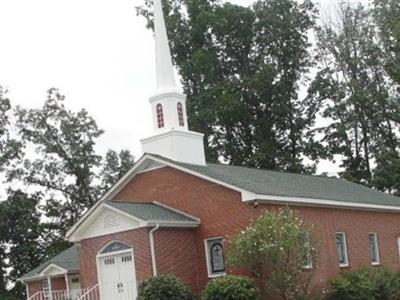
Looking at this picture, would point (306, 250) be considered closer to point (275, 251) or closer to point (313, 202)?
point (275, 251)

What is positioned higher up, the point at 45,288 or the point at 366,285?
the point at 45,288

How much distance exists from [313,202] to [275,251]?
16.4 ft

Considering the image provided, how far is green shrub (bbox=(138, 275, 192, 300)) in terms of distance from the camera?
2362 centimetres

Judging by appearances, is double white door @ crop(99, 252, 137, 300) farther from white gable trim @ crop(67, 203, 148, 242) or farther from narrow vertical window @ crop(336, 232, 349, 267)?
narrow vertical window @ crop(336, 232, 349, 267)

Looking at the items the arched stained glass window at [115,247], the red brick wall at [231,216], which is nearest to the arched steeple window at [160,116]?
the red brick wall at [231,216]

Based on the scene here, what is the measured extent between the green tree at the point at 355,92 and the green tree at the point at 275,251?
2483 cm

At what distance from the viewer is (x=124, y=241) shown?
25.8m

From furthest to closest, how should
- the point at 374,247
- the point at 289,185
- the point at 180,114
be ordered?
the point at 374,247 < the point at 180,114 < the point at 289,185

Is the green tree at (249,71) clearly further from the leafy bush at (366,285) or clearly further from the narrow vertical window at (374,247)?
A: the leafy bush at (366,285)

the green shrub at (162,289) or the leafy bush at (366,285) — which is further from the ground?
the green shrub at (162,289)

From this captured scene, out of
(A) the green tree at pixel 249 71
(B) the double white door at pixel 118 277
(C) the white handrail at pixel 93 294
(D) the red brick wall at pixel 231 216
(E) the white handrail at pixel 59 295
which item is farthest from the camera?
(A) the green tree at pixel 249 71

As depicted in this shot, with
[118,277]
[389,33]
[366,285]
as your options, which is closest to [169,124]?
[118,277]

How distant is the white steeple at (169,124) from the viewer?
29547 mm

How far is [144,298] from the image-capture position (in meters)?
23.8
